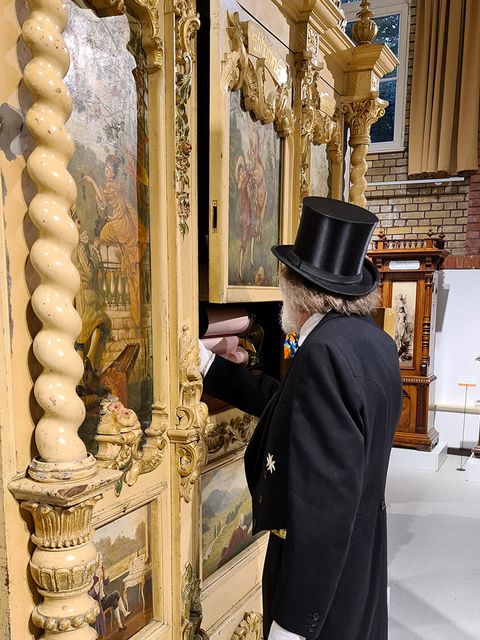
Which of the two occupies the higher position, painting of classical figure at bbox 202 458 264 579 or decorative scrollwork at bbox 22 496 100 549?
decorative scrollwork at bbox 22 496 100 549

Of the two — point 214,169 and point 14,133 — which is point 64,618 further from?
point 214,169

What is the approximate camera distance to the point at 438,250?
488cm

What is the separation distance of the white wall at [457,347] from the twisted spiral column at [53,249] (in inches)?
199

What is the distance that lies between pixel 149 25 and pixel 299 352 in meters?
0.87

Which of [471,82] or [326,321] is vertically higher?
[471,82]

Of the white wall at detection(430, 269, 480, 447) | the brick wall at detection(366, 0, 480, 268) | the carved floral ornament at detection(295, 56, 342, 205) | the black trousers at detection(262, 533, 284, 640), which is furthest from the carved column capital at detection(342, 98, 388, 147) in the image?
the brick wall at detection(366, 0, 480, 268)

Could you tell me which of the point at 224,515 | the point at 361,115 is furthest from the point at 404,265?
the point at 224,515

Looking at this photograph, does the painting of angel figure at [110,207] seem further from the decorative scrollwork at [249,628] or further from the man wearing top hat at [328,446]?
the decorative scrollwork at [249,628]

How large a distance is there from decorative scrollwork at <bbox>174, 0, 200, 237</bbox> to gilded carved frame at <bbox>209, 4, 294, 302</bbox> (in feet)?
0.26

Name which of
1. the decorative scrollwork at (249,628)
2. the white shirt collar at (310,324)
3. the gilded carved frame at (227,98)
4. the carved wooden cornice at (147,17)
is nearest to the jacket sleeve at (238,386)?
the gilded carved frame at (227,98)

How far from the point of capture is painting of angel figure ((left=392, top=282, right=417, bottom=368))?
511 centimetres

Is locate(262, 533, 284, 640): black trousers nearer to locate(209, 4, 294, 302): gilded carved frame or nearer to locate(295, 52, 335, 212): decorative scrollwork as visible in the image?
locate(209, 4, 294, 302): gilded carved frame

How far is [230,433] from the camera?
192cm

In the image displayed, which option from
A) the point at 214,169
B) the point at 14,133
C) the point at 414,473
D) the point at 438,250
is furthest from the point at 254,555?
the point at 438,250
